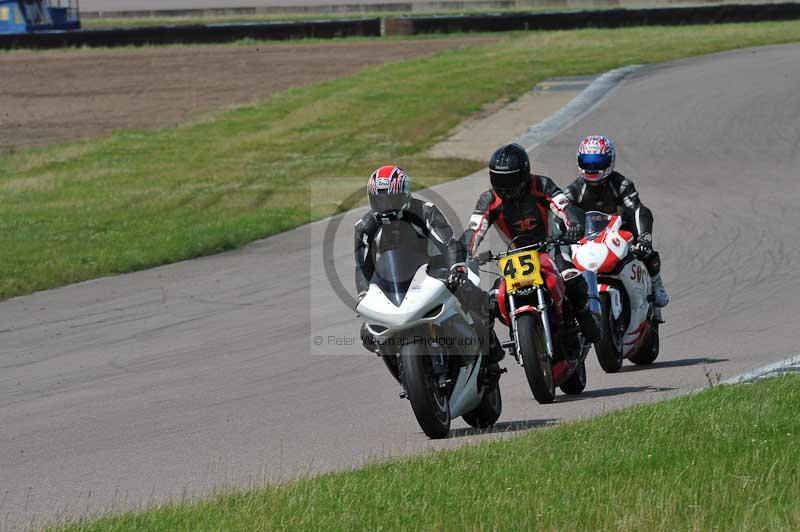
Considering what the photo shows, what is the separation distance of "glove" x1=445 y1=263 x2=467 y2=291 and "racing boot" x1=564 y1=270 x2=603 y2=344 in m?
1.57

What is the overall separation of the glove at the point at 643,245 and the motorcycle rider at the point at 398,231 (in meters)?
2.68

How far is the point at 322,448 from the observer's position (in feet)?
26.1

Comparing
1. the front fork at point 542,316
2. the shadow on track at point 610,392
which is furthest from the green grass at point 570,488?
the shadow on track at point 610,392

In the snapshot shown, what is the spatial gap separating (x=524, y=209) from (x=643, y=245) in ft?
4.91

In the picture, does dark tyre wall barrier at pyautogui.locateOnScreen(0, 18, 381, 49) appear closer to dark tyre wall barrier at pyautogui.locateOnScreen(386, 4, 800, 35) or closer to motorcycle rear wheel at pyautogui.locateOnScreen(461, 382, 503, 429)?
dark tyre wall barrier at pyautogui.locateOnScreen(386, 4, 800, 35)

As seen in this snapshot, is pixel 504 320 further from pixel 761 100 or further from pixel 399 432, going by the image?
pixel 761 100

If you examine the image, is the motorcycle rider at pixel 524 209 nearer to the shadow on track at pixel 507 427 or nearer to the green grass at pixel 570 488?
the shadow on track at pixel 507 427

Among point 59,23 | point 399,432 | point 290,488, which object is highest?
point 290,488

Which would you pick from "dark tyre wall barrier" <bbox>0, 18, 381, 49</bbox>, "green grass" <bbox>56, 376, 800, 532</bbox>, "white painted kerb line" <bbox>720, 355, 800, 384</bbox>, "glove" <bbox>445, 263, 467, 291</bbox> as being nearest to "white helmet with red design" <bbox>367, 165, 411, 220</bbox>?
"glove" <bbox>445, 263, 467, 291</bbox>

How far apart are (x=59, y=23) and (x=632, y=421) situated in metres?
56.3

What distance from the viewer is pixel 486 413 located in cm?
860

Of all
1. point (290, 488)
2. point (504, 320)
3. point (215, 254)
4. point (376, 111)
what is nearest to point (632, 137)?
point (376, 111)

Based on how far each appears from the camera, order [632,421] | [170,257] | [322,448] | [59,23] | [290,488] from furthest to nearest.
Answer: [59,23]
[170,257]
[322,448]
[632,421]
[290,488]

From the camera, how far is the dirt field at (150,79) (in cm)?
3278
